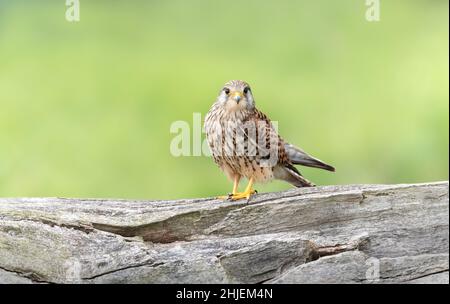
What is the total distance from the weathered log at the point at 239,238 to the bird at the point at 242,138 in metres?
0.29

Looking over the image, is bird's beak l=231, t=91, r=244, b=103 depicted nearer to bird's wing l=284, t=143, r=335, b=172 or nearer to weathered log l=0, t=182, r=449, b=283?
bird's wing l=284, t=143, r=335, b=172

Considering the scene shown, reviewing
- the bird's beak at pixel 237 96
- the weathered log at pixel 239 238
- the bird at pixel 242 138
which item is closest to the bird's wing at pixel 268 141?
the bird at pixel 242 138

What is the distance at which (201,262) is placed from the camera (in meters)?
4.63

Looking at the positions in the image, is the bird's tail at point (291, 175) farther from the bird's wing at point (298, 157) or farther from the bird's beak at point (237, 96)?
the bird's beak at point (237, 96)

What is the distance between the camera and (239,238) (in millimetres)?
4828

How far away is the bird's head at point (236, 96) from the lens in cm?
513

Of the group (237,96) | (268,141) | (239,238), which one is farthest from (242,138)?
(239,238)

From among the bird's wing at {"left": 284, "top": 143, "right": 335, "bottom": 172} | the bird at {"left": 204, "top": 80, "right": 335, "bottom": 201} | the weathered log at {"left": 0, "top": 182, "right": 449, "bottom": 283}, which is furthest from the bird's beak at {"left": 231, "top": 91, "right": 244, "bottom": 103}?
the weathered log at {"left": 0, "top": 182, "right": 449, "bottom": 283}

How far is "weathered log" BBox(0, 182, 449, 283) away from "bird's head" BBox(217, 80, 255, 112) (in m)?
0.62
